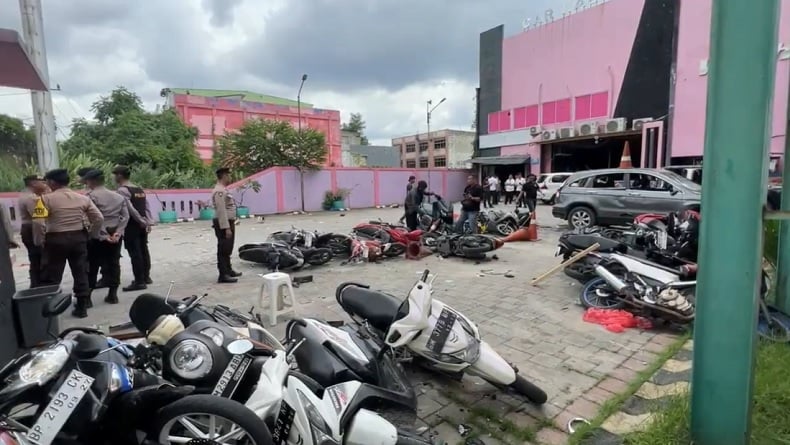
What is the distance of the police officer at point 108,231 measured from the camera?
5309 mm

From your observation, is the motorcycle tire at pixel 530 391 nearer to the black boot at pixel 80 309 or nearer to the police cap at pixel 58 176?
the black boot at pixel 80 309

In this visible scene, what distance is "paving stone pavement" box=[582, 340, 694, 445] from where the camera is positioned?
2.62m

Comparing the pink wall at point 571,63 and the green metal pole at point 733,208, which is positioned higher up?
the pink wall at point 571,63

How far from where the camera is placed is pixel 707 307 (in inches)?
87.3

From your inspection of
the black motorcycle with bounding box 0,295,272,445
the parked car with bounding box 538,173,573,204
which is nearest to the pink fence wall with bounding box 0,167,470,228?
the parked car with bounding box 538,173,573,204

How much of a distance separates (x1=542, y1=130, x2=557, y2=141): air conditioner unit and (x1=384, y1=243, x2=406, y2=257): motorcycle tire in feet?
51.7

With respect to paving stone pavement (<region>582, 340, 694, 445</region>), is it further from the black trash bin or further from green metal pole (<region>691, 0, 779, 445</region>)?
the black trash bin

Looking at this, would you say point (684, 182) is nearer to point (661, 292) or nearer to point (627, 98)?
point (661, 292)

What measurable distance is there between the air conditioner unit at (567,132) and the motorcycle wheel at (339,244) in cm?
1584

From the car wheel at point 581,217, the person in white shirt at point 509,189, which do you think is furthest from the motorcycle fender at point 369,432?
the person in white shirt at point 509,189

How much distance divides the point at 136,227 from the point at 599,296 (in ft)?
18.9

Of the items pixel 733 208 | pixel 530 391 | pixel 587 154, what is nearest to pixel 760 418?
pixel 530 391

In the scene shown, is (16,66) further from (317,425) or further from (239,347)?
(317,425)

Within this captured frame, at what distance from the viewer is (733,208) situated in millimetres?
2113
